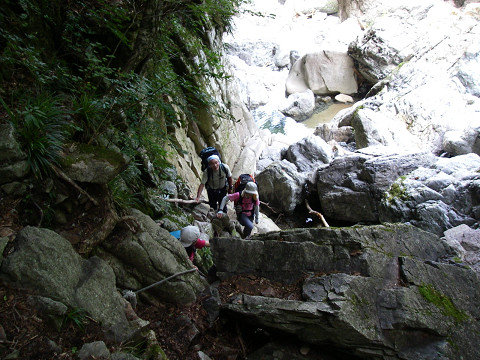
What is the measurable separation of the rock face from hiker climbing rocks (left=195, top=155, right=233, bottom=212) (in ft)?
8.07

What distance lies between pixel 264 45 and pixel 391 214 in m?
30.9

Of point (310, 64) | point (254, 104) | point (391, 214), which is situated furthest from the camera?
point (310, 64)

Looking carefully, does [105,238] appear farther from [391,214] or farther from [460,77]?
[460,77]

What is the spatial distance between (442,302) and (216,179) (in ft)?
17.1

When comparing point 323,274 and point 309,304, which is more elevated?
point 309,304

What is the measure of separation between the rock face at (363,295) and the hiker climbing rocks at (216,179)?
2.46m

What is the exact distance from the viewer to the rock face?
3742 mm

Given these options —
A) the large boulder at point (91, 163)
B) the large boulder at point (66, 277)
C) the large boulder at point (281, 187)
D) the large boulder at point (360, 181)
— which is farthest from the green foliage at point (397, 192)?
the large boulder at point (66, 277)

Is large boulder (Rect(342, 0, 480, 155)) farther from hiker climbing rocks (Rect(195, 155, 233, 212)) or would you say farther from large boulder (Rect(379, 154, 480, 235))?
hiker climbing rocks (Rect(195, 155, 233, 212))

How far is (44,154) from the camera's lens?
3498 mm

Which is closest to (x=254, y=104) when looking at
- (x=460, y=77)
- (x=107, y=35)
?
(x=460, y=77)

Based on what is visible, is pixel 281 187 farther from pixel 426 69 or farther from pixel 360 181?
pixel 426 69

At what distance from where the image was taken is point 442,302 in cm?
429

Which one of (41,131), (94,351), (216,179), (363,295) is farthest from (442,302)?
(41,131)
